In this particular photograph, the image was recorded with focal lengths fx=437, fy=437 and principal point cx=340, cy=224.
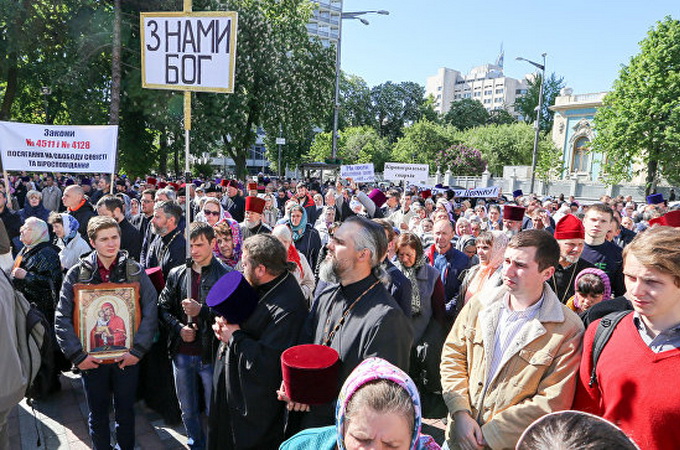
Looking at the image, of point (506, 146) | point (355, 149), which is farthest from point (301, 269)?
point (506, 146)

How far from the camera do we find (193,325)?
131 inches

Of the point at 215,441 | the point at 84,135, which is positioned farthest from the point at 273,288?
the point at 84,135

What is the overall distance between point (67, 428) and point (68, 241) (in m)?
1.84

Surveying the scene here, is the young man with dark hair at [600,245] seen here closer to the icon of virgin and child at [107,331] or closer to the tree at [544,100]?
the icon of virgin and child at [107,331]

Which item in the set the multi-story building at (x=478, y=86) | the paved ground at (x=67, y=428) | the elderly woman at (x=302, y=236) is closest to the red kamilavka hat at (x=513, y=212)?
the elderly woman at (x=302, y=236)

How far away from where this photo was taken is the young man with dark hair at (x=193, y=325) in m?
3.36

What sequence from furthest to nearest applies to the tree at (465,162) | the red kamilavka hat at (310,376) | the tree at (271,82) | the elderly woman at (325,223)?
1. the tree at (465,162)
2. the tree at (271,82)
3. the elderly woman at (325,223)
4. the red kamilavka hat at (310,376)

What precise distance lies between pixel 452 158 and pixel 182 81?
4336 cm

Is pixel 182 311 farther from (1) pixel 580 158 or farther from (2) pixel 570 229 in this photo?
(1) pixel 580 158

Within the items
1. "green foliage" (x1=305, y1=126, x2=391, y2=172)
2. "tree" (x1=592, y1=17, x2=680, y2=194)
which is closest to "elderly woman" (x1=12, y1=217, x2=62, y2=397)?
"tree" (x1=592, y1=17, x2=680, y2=194)

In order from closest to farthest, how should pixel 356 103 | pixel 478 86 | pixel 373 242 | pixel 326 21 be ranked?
1. pixel 373 242
2. pixel 356 103
3. pixel 326 21
4. pixel 478 86

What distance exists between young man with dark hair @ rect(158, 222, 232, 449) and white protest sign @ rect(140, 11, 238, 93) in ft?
4.23

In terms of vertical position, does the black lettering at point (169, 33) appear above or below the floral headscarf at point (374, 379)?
above

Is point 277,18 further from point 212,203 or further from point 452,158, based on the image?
point 452,158
